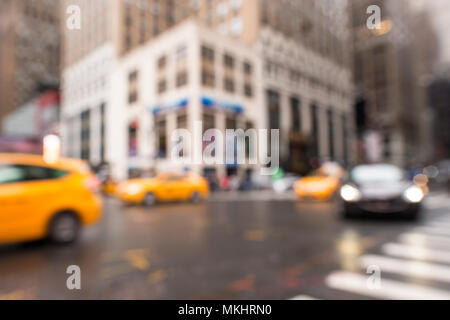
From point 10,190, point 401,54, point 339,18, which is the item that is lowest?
point 10,190

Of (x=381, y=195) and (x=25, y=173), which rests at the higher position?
(x=25, y=173)

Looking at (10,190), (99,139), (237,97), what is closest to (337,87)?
(237,97)

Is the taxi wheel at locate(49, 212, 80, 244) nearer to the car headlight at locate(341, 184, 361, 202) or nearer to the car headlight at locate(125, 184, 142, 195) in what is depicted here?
the car headlight at locate(341, 184, 361, 202)

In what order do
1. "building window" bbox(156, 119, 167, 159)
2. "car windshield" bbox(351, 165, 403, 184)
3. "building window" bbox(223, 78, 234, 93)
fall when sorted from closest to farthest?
1. "car windshield" bbox(351, 165, 403, 184)
2. "building window" bbox(156, 119, 167, 159)
3. "building window" bbox(223, 78, 234, 93)

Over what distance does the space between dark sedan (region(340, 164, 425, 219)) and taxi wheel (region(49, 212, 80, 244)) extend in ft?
20.1

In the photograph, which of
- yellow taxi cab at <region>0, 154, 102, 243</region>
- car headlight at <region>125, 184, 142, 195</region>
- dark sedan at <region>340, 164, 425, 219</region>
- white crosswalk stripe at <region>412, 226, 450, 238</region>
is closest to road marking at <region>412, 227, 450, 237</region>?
white crosswalk stripe at <region>412, 226, 450, 238</region>

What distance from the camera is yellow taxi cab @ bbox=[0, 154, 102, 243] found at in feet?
14.5

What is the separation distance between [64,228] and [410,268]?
17.5 feet

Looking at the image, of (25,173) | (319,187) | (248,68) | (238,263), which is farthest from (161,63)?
(319,187)

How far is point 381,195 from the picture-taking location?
711cm

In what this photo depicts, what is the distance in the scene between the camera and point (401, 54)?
214 feet

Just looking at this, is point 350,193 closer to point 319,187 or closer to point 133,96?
point 133,96
